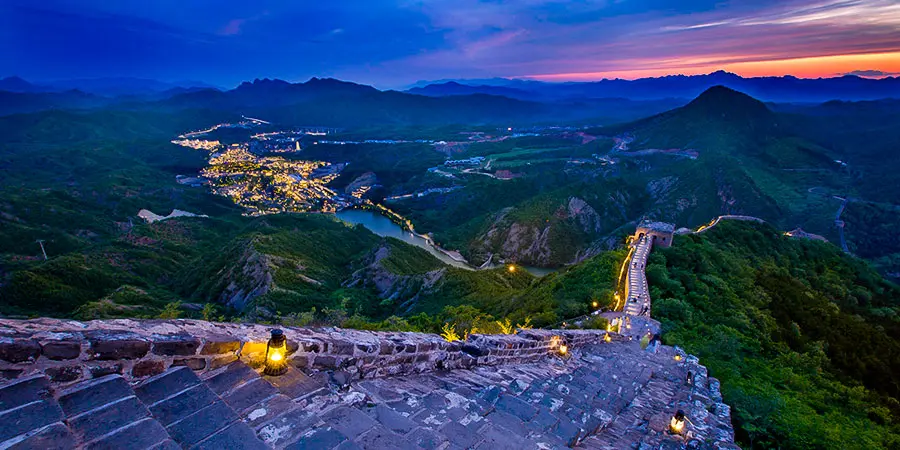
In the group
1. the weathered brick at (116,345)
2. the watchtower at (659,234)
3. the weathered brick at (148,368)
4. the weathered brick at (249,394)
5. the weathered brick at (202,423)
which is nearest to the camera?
the weathered brick at (202,423)

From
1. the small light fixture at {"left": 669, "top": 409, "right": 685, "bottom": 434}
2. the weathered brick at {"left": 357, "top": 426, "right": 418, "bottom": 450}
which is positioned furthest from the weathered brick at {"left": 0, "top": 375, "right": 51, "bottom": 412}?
the small light fixture at {"left": 669, "top": 409, "right": 685, "bottom": 434}

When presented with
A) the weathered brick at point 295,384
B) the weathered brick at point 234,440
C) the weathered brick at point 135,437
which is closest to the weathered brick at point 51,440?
the weathered brick at point 135,437

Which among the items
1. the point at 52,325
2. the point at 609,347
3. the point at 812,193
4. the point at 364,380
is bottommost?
the point at 812,193

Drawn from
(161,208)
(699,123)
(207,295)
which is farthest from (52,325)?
(699,123)

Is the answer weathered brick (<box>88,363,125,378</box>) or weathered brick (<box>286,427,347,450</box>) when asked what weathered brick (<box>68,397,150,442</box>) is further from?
weathered brick (<box>286,427,347,450</box>)

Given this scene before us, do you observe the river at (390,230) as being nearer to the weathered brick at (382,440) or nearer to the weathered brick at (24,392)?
the weathered brick at (382,440)

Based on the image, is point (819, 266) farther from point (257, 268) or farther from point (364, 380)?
point (257, 268)
